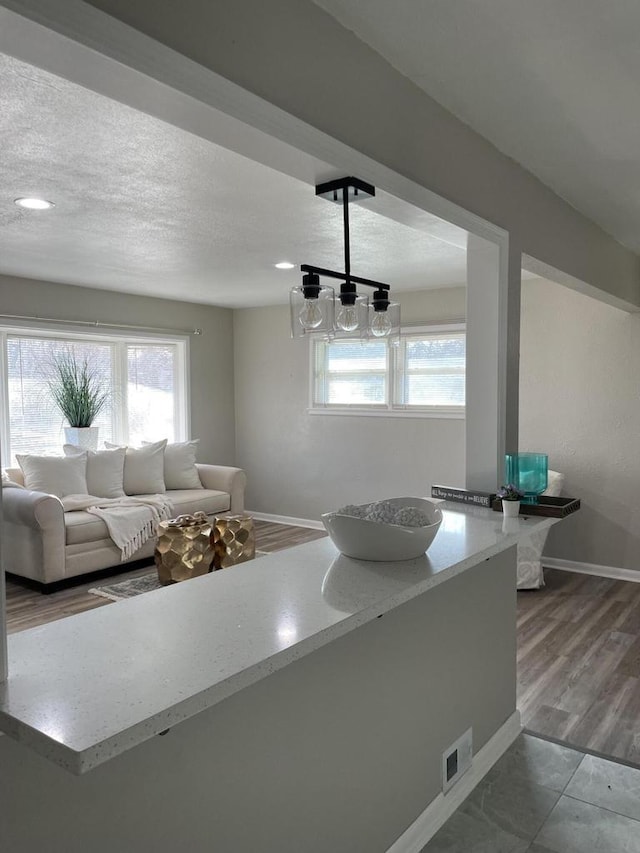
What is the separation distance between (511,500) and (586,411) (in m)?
3.22

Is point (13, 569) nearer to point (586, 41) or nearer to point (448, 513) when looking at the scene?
point (448, 513)

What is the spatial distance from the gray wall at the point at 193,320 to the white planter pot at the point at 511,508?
4569 mm

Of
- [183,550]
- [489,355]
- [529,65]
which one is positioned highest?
[529,65]

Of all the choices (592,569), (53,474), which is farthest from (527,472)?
(53,474)

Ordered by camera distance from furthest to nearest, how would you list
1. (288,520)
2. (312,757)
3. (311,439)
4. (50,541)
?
(288,520)
(311,439)
(50,541)
(312,757)

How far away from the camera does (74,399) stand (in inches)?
232

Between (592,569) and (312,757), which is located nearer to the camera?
(312,757)

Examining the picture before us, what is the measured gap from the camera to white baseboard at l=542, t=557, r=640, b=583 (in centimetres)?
504

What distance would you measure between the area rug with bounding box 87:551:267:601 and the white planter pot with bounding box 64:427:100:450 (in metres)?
1.41

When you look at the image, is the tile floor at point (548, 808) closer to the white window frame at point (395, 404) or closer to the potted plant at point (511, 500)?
the potted plant at point (511, 500)

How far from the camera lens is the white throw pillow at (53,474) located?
17.2 ft

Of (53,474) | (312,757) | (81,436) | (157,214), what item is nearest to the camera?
(312,757)

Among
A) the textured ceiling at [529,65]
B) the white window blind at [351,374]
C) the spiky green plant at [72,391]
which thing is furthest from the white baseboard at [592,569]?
the spiky green plant at [72,391]

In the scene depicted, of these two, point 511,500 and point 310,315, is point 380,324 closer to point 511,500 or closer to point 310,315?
point 310,315
